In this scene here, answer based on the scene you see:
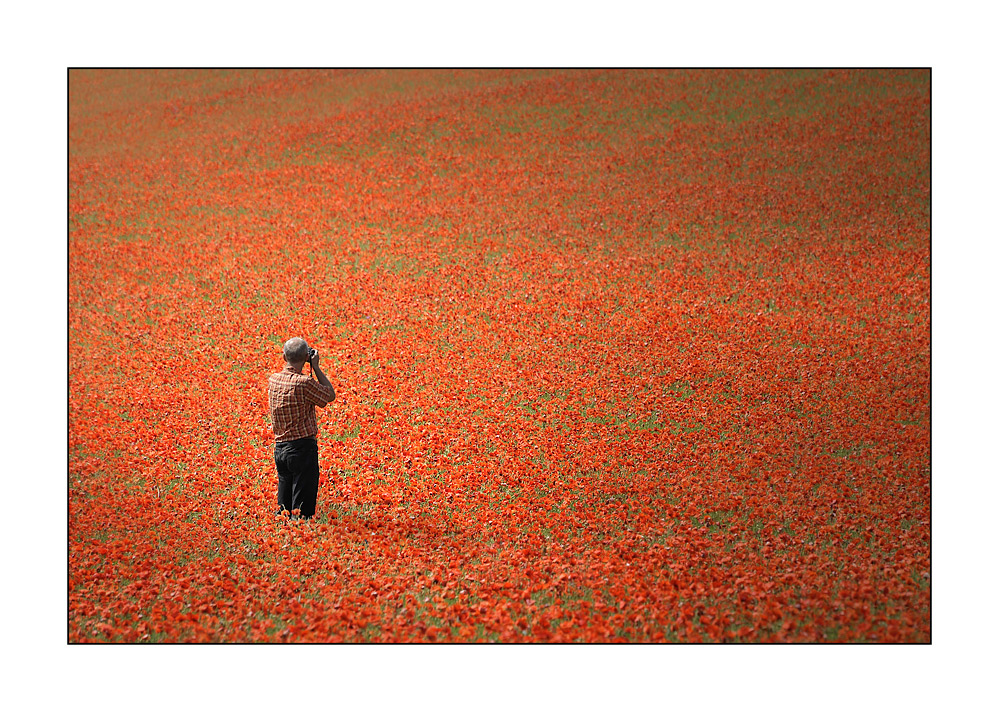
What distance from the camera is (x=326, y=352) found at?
12141 millimetres

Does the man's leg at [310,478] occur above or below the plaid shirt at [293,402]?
below

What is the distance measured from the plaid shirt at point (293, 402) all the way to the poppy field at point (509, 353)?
1.18 meters

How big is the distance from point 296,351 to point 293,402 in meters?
0.50

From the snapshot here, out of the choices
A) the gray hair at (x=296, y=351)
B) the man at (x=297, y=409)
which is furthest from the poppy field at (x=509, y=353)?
the gray hair at (x=296, y=351)

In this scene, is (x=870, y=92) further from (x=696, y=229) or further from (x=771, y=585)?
(x=771, y=585)

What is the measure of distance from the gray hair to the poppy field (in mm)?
1860

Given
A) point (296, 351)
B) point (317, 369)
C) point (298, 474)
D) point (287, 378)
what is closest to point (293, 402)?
point (287, 378)

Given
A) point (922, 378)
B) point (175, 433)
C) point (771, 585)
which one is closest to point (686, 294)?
point (922, 378)

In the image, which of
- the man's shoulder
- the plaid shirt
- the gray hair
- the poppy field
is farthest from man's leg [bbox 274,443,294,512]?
the gray hair

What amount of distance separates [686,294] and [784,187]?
5.95m

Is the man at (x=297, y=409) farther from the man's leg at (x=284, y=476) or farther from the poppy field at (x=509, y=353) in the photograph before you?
the poppy field at (x=509, y=353)

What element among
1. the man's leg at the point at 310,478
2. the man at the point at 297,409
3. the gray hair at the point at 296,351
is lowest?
the man's leg at the point at 310,478

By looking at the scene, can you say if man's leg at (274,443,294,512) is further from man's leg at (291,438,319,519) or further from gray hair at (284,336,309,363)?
gray hair at (284,336,309,363)

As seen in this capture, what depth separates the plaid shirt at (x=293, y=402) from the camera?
22.6ft
